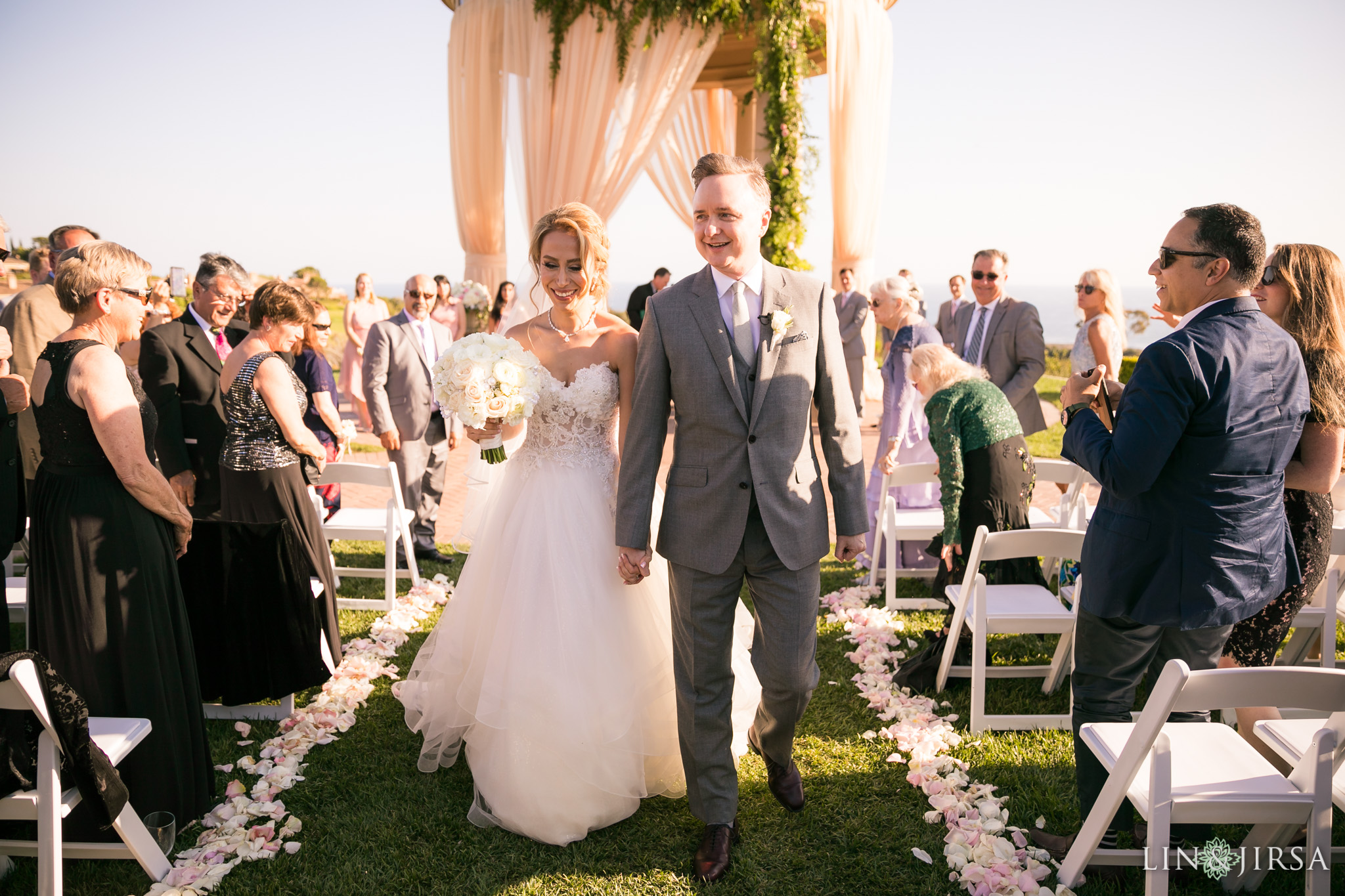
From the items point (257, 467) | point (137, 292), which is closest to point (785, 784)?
point (257, 467)

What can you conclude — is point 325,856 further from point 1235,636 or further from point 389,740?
point 1235,636

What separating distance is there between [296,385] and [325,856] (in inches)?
96.0

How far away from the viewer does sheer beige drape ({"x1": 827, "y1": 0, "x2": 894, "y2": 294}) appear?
10.1m

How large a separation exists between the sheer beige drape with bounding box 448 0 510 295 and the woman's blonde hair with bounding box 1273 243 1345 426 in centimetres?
979

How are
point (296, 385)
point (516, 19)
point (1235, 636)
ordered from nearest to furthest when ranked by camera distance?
1. point (1235, 636)
2. point (296, 385)
3. point (516, 19)

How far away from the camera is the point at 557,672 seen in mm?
3041

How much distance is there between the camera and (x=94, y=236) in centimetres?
646

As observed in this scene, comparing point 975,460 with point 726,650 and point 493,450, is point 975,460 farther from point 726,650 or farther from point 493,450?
point 493,450

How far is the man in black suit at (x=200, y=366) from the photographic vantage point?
4.41 metres

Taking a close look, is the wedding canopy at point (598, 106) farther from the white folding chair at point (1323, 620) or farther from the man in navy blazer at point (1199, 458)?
the man in navy blazer at point (1199, 458)

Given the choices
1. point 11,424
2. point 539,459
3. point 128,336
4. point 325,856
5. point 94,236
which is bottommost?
point 325,856

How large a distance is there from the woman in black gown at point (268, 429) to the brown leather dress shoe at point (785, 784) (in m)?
2.28

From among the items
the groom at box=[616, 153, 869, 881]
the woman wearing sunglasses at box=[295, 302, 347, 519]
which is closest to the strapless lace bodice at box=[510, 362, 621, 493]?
the groom at box=[616, 153, 869, 881]

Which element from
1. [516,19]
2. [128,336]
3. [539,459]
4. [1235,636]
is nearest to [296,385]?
[128,336]
